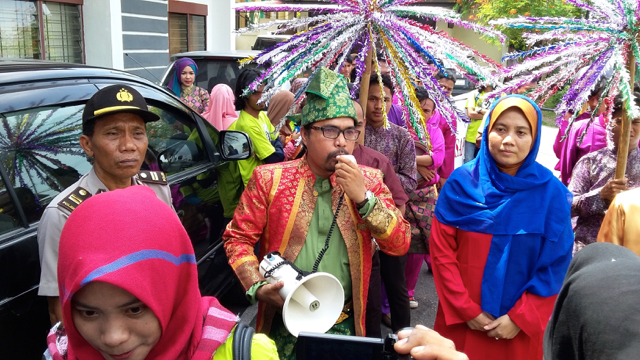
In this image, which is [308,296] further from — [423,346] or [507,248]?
[507,248]

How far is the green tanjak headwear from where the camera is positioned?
2.22m

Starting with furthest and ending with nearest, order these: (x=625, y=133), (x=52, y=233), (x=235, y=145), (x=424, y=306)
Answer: (x=424, y=306) → (x=235, y=145) → (x=625, y=133) → (x=52, y=233)

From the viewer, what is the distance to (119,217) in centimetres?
125

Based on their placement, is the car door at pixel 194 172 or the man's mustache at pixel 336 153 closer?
the man's mustache at pixel 336 153

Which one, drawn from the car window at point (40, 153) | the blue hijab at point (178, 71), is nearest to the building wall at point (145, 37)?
the blue hijab at point (178, 71)

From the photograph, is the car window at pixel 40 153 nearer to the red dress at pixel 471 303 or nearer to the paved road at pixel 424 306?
the red dress at pixel 471 303

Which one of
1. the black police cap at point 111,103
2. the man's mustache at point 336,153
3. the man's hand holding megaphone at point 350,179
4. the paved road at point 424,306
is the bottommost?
the paved road at point 424,306

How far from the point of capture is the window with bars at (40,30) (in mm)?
7469

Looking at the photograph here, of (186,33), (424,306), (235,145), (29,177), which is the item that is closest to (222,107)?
Answer: (235,145)

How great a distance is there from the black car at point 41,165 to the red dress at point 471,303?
60.8 inches

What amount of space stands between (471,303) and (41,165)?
7.12 ft

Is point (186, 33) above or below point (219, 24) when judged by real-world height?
below

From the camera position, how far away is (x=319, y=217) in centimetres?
227

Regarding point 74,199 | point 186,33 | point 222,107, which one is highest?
point 186,33
